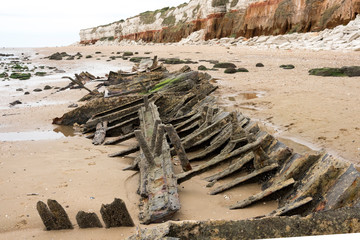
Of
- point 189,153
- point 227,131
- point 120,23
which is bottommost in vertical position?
point 189,153

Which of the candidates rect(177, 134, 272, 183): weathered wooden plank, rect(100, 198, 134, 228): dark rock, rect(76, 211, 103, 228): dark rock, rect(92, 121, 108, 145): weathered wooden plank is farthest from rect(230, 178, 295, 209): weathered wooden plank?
rect(92, 121, 108, 145): weathered wooden plank

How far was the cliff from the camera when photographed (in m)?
26.9

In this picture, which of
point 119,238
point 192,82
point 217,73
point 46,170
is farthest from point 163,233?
point 217,73

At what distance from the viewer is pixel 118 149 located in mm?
7090

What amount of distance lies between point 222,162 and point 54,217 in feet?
8.67

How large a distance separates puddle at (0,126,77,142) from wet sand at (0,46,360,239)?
13 centimetres

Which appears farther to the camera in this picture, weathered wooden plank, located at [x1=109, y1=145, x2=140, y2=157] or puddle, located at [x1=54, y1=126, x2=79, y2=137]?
puddle, located at [x1=54, y1=126, x2=79, y2=137]

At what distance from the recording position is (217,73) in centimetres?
1661

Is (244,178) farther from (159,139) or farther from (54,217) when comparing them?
(54,217)

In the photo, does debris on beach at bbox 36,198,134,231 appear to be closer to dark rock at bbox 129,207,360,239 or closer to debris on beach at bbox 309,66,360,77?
dark rock at bbox 129,207,360,239

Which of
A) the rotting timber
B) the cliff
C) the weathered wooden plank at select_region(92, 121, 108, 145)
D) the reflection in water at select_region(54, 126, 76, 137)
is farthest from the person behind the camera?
the cliff

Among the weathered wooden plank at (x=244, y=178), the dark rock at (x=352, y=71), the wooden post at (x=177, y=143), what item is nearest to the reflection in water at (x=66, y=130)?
the wooden post at (x=177, y=143)

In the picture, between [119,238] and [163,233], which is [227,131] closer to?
[119,238]

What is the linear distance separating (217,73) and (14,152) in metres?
11.8
